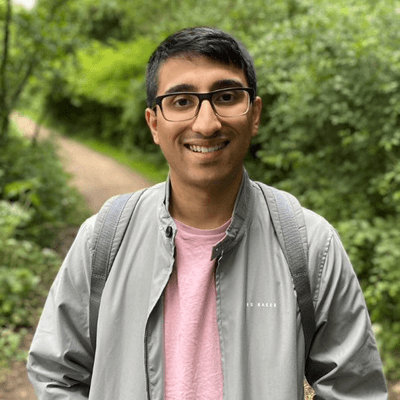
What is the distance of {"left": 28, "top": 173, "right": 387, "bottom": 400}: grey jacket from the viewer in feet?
5.31

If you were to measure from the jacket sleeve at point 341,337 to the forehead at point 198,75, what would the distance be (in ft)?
1.93

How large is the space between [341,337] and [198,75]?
92cm

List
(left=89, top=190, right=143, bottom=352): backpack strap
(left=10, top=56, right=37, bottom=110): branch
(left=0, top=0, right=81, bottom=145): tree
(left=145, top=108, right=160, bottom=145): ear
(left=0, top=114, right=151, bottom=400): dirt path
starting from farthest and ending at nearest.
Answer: (left=0, top=114, right=151, bottom=400): dirt path → (left=10, top=56, right=37, bottom=110): branch → (left=0, top=0, right=81, bottom=145): tree → (left=145, top=108, right=160, bottom=145): ear → (left=89, top=190, right=143, bottom=352): backpack strap

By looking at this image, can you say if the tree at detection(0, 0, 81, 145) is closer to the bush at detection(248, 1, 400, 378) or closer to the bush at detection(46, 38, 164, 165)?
the bush at detection(46, 38, 164, 165)

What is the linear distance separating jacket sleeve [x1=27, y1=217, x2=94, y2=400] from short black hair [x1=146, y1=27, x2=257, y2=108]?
23.1 inches

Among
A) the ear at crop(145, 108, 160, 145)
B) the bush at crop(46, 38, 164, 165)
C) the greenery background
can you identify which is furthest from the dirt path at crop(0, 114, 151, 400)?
the ear at crop(145, 108, 160, 145)

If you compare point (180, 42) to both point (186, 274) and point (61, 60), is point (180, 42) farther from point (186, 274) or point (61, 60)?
point (61, 60)

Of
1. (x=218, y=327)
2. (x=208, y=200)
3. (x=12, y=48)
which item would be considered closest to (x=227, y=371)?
(x=218, y=327)

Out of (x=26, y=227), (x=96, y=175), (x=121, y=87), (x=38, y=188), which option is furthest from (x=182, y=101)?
(x=121, y=87)

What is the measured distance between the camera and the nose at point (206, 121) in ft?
5.43

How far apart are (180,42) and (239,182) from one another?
1.62ft

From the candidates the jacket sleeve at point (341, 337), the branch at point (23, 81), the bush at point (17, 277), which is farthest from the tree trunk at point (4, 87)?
the jacket sleeve at point (341, 337)

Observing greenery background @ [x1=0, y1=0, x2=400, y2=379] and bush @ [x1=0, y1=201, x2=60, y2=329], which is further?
bush @ [x1=0, y1=201, x2=60, y2=329]

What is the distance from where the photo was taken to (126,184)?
15711 millimetres
